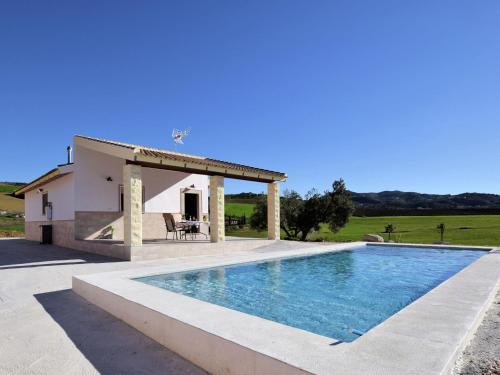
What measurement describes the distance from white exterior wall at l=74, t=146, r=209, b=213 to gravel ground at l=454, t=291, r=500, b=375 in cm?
1499

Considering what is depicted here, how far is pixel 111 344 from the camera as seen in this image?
422 cm

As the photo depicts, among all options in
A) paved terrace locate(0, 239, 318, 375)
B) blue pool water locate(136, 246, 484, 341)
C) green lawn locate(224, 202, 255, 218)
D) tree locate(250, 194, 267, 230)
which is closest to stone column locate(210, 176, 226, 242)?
blue pool water locate(136, 246, 484, 341)

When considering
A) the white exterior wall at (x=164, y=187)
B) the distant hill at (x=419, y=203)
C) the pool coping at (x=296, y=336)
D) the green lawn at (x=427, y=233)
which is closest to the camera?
the pool coping at (x=296, y=336)

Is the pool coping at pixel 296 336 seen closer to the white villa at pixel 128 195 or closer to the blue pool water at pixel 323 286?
the blue pool water at pixel 323 286

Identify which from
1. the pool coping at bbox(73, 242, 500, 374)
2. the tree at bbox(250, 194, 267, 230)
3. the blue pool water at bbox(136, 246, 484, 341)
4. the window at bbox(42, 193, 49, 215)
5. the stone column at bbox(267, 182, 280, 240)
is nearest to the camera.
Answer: the pool coping at bbox(73, 242, 500, 374)

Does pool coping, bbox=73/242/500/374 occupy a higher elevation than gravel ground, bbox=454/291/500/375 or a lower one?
higher

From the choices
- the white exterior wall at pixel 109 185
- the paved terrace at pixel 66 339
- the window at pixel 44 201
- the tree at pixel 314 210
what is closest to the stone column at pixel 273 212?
the white exterior wall at pixel 109 185

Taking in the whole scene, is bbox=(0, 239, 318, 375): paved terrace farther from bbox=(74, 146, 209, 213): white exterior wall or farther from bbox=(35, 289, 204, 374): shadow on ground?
bbox=(74, 146, 209, 213): white exterior wall

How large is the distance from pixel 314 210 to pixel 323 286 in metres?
15.7

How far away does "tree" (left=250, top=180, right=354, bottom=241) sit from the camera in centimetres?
2269

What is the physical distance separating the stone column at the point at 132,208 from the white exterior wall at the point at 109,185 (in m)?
4.65

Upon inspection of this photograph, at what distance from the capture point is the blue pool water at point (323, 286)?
532 centimetres

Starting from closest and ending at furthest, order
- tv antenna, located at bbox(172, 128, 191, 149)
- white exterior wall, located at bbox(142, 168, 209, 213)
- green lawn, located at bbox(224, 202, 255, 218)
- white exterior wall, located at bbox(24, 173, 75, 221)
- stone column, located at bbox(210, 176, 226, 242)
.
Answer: stone column, located at bbox(210, 176, 226, 242) → white exterior wall, located at bbox(24, 173, 75, 221) → white exterior wall, located at bbox(142, 168, 209, 213) → tv antenna, located at bbox(172, 128, 191, 149) → green lawn, located at bbox(224, 202, 255, 218)

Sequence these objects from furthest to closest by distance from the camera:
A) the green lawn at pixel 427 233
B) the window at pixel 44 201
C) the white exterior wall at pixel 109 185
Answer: the green lawn at pixel 427 233 → the window at pixel 44 201 → the white exterior wall at pixel 109 185
